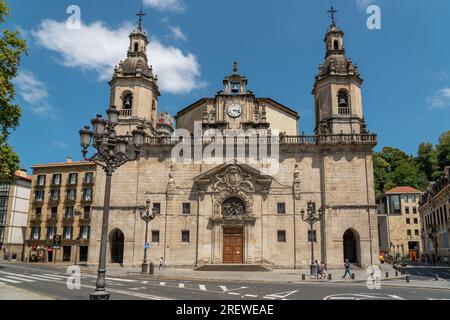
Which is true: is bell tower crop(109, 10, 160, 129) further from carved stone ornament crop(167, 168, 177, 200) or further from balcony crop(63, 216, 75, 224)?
balcony crop(63, 216, 75, 224)

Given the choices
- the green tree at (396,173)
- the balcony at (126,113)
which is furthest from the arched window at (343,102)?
the green tree at (396,173)

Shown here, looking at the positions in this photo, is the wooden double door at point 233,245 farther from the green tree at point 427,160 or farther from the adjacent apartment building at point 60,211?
the green tree at point 427,160

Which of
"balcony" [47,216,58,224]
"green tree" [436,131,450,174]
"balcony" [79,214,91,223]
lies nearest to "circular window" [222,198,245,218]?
"balcony" [79,214,91,223]

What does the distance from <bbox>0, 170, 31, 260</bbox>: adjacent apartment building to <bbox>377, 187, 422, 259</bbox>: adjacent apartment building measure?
5943 centimetres

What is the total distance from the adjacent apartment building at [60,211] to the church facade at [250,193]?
61.8 ft

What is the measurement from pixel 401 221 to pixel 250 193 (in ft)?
154

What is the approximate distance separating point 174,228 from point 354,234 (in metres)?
15.7

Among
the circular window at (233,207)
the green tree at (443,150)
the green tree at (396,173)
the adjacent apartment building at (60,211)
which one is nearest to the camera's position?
the circular window at (233,207)

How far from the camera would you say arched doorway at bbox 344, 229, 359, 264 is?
32831 mm

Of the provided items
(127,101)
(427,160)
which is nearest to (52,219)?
(127,101)

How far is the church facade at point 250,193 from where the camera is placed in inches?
1262

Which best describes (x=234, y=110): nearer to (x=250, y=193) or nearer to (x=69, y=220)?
(x=250, y=193)
